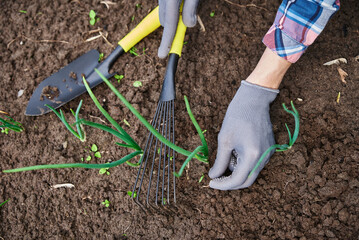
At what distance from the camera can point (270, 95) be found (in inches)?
48.9

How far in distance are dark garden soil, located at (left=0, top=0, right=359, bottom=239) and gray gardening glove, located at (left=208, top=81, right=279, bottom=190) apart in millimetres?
92

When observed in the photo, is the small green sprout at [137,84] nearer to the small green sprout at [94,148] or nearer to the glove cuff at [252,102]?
the small green sprout at [94,148]

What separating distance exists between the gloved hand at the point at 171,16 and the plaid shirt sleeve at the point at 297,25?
34 cm

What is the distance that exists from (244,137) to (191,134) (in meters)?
0.26

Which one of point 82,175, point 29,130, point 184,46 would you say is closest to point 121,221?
point 82,175

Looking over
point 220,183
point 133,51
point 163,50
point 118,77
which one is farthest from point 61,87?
point 220,183

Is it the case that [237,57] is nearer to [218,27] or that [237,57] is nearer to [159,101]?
[218,27]

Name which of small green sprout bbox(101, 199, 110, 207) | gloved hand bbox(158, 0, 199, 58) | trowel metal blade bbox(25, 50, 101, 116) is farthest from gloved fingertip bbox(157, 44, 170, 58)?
small green sprout bbox(101, 199, 110, 207)

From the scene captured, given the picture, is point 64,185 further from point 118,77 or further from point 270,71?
point 270,71

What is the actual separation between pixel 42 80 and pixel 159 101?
660mm

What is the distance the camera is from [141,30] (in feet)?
4.59

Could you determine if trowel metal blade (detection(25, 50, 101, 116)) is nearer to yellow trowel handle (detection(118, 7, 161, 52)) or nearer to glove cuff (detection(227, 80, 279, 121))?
yellow trowel handle (detection(118, 7, 161, 52))

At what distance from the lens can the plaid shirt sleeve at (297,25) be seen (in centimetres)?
105

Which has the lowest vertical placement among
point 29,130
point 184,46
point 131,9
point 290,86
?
point 29,130
